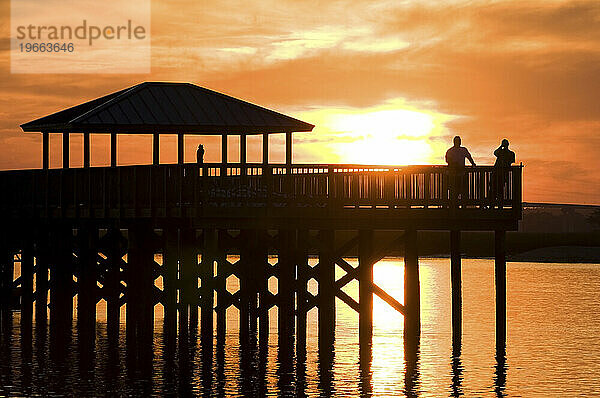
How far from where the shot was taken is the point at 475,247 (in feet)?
470

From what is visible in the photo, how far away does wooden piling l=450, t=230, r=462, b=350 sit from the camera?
3709 cm

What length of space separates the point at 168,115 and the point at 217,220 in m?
7.01

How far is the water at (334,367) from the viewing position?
100 ft

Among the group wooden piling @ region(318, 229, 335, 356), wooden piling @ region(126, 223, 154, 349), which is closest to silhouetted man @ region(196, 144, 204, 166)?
wooden piling @ region(126, 223, 154, 349)

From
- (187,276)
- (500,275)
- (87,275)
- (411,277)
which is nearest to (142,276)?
(187,276)

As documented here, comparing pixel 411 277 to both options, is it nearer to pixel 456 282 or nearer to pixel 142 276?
pixel 456 282

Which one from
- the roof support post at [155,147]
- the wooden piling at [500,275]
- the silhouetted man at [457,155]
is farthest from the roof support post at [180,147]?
the wooden piling at [500,275]

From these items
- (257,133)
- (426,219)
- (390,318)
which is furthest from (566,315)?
(426,219)

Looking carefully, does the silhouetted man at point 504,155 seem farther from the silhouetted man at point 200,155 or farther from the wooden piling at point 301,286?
the silhouetted man at point 200,155

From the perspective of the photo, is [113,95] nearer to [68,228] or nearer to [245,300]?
[68,228]

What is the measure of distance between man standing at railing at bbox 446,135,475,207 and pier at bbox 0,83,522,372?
2.4 inches

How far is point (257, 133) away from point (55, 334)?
9.20m

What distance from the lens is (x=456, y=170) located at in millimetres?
35906

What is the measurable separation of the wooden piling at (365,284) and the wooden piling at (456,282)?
7.78 feet
